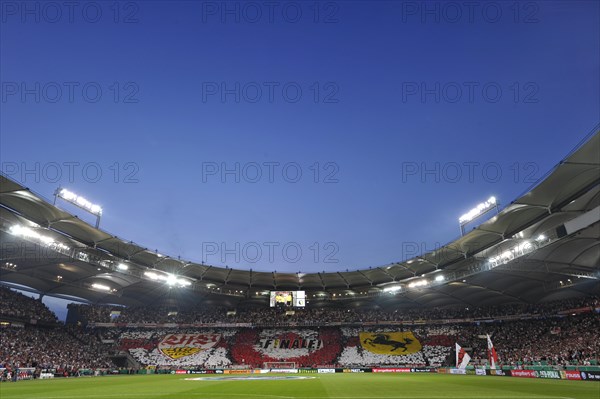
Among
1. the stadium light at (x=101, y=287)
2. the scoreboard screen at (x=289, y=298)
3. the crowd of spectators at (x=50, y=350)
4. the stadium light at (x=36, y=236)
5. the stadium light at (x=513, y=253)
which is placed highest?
the stadium light at (x=36, y=236)

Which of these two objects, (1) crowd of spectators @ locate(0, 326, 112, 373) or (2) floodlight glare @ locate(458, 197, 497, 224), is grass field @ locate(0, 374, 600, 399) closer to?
(1) crowd of spectators @ locate(0, 326, 112, 373)

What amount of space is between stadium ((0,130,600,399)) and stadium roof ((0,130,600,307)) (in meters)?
0.23

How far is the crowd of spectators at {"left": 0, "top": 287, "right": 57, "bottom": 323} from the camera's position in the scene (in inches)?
2148

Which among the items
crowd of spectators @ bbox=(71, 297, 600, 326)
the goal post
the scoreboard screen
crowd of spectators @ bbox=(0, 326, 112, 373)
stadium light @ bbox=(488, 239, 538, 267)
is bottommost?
the goal post

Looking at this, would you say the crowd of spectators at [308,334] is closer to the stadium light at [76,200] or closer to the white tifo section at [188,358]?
the white tifo section at [188,358]

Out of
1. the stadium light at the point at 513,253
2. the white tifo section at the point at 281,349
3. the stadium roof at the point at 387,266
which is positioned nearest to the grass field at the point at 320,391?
the stadium roof at the point at 387,266

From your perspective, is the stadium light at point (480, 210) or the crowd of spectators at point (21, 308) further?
the crowd of spectators at point (21, 308)

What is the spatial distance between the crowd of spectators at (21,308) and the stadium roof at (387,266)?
2.25 meters

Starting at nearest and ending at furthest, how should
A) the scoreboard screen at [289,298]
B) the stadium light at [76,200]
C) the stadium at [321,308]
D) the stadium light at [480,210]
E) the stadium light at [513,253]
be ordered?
the stadium at [321,308] < the stadium light at [513,253] < the stadium light at [76,200] < the stadium light at [480,210] < the scoreboard screen at [289,298]

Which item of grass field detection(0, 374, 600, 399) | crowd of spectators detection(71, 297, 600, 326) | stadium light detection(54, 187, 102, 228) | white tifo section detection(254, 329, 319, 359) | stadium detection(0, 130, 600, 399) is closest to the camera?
grass field detection(0, 374, 600, 399)

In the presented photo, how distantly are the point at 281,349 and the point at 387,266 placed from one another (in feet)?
82.5

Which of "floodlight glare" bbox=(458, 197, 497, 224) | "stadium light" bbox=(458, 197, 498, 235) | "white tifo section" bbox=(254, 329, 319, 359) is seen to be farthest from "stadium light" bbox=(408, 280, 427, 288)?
"white tifo section" bbox=(254, 329, 319, 359)

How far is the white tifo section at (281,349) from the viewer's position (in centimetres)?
6831

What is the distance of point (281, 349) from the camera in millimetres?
70000
